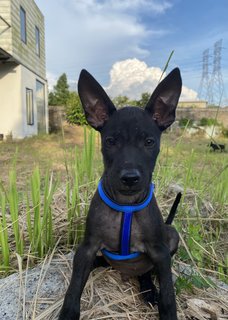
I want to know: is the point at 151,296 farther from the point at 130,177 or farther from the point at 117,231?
the point at 130,177

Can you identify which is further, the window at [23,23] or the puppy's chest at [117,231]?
the window at [23,23]

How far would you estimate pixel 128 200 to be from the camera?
1630 millimetres

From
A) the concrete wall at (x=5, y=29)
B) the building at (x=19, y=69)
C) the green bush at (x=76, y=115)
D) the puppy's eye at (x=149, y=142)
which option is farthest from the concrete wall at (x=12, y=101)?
the puppy's eye at (x=149, y=142)

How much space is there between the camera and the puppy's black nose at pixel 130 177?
138 centimetres

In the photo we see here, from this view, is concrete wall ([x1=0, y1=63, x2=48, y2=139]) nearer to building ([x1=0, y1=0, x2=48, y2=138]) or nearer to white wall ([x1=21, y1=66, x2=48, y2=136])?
building ([x1=0, y1=0, x2=48, y2=138])

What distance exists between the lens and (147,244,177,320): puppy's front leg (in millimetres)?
1494

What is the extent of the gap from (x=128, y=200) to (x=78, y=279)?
0.43 metres

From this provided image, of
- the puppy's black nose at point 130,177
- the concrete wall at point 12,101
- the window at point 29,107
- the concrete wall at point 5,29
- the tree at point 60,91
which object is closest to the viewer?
the puppy's black nose at point 130,177

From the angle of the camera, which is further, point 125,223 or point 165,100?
point 165,100

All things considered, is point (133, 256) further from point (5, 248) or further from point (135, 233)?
point (5, 248)

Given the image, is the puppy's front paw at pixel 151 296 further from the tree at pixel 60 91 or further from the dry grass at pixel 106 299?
the tree at pixel 60 91

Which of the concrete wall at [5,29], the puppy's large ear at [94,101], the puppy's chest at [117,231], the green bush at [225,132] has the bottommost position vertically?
the green bush at [225,132]

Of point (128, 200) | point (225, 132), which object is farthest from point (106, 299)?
point (225, 132)

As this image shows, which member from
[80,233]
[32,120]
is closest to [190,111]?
[32,120]
